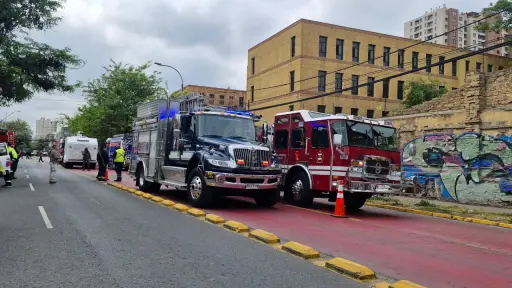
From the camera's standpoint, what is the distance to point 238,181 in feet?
36.5

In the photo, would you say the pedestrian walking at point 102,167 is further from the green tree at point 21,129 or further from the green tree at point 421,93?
the green tree at point 21,129

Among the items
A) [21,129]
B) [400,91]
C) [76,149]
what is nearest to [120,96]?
[76,149]

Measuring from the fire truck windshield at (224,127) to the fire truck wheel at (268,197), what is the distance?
1615 mm

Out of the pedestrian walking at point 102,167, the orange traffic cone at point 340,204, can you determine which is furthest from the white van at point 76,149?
the orange traffic cone at point 340,204

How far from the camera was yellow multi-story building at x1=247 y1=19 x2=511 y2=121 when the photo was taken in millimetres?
44438

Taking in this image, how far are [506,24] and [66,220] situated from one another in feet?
129

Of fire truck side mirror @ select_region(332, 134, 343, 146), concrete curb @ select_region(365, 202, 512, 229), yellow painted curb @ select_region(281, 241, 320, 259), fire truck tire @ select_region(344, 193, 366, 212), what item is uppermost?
fire truck side mirror @ select_region(332, 134, 343, 146)

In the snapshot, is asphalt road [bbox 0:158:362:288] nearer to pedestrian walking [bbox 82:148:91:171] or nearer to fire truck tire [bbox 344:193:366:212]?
fire truck tire [bbox 344:193:366:212]

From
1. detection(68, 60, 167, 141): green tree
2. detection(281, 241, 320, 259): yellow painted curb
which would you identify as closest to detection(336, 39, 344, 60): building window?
detection(68, 60, 167, 141): green tree

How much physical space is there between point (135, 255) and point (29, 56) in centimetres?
1742

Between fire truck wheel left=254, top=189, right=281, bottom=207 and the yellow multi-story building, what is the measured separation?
3195 centimetres

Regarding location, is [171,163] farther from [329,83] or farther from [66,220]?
[329,83]

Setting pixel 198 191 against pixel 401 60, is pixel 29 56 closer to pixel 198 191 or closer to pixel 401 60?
pixel 198 191

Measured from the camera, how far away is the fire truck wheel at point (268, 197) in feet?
40.3
